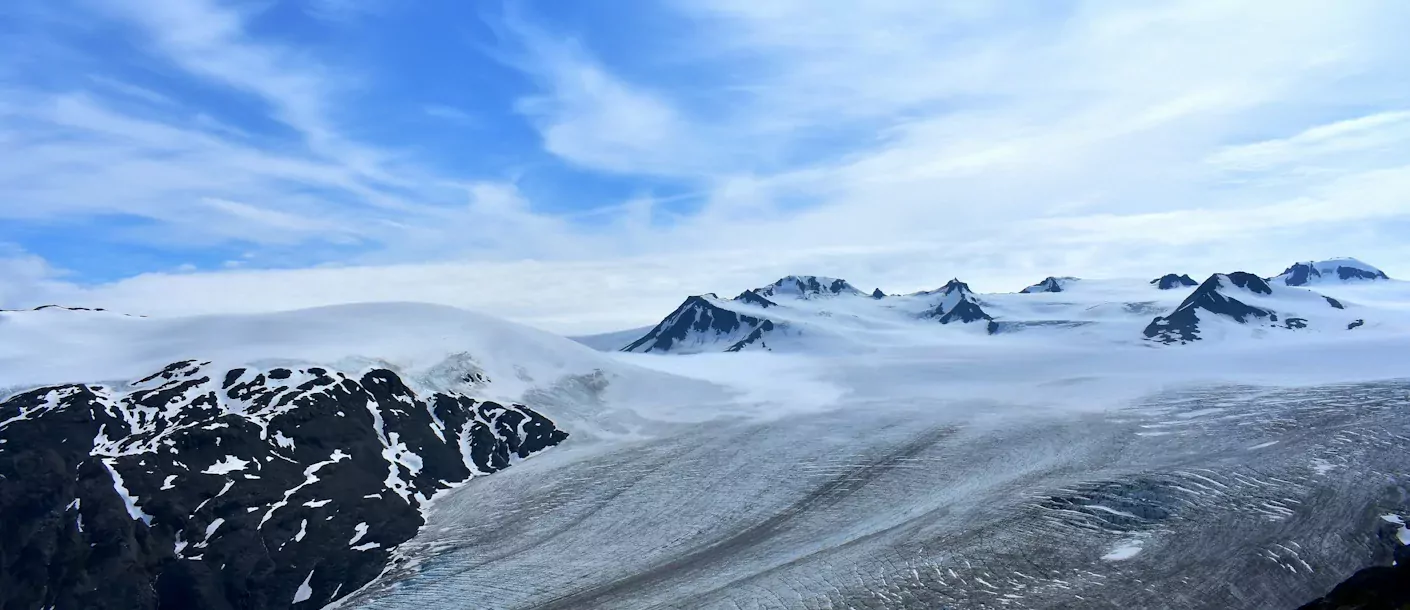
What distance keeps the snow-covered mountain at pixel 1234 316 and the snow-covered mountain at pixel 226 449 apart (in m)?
151

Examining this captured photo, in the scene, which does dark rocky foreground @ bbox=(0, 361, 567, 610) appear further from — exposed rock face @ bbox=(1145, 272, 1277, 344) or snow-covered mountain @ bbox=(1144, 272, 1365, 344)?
snow-covered mountain @ bbox=(1144, 272, 1365, 344)

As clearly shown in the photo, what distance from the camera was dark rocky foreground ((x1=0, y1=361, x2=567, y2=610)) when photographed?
50875 millimetres

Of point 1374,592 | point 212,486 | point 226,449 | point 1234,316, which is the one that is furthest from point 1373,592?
point 1234,316

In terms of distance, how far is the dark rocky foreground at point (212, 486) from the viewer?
2003 inches

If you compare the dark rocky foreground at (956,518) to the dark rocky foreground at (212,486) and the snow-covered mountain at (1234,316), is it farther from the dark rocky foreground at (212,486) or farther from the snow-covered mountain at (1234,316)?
the snow-covered mountain at (1234,316)

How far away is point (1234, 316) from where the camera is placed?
7343 inches

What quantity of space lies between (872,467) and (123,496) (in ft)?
172

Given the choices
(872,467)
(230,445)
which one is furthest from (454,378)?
(872,467)

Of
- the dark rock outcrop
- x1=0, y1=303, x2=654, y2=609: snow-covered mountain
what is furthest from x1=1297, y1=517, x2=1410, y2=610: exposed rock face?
x1=0, y1=303, x2=654, y2=609: snow-covered mountain

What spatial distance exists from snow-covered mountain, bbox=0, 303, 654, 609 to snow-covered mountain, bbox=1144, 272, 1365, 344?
151 metres

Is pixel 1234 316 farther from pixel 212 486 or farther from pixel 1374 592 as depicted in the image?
pixel 212 486

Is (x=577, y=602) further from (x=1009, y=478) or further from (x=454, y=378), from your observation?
(x=454, y=378)

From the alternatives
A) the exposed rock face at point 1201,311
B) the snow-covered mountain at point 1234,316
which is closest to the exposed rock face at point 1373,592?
the snow-covered mountain at point 1234,316

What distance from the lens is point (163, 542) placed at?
5269cm
